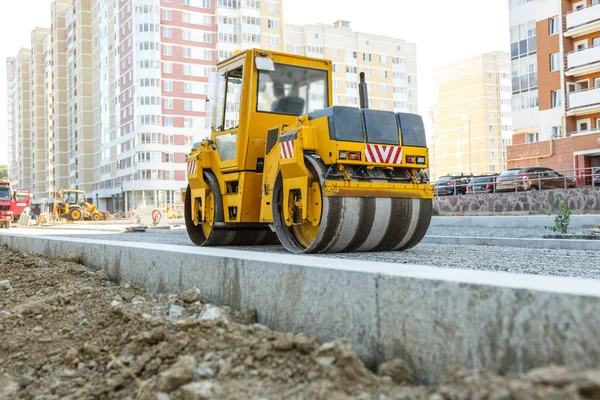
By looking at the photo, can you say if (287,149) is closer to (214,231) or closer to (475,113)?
(214,231)

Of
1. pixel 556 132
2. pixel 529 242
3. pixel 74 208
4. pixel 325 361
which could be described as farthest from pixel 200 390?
pixel 74 208

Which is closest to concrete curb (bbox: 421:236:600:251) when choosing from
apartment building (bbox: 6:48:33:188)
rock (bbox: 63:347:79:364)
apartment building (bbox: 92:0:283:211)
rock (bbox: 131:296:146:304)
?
rock (bbox: 131:296:146:304)

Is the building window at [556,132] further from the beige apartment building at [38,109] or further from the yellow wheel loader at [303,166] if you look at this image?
the beige apartment building at [38,109]

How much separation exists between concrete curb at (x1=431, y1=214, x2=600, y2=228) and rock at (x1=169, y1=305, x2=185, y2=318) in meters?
14.3

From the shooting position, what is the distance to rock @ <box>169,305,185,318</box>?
5.12m

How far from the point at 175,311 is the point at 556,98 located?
44.6 metres

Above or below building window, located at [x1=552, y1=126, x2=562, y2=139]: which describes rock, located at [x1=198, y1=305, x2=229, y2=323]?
below

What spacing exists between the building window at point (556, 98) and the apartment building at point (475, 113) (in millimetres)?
67325

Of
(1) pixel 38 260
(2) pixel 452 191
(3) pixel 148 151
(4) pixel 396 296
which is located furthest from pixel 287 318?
(3) pixel 148 151

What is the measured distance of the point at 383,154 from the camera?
799 centimetres

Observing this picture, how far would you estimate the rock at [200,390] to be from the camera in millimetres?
3307

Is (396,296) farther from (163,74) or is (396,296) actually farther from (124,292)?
(163,74)

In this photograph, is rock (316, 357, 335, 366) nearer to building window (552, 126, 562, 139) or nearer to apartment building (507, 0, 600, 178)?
apartment building (507, 0, 600, 178)

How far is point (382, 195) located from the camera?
7.89 metres
